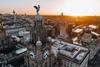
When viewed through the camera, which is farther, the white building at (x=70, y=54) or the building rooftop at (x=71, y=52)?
the building rooftop at (x=71, y=52)

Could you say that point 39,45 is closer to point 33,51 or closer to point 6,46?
point 33,51

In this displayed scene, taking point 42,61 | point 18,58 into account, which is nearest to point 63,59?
point 18,58

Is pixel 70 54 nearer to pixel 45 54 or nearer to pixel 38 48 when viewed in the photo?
pixel 45 54

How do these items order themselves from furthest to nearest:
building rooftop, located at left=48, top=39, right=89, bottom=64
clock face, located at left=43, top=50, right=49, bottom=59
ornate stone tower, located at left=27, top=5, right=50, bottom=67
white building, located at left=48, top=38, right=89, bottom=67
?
building rooftop, located at left=48, top=39, right=89, bottom=64, white building, located at left=48, top=38, right=89, bottom=67, clock face, located at left=43, top=50, right=49, bottom=59, ornate stone tower, located at left=27, top=5, right=50, bottom=67

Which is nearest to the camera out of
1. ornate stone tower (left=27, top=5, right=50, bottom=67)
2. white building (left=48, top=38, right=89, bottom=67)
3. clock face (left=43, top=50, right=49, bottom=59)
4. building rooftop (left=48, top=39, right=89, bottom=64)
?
ornate stone tower (left=27, top=5, right=50, bottom=67)

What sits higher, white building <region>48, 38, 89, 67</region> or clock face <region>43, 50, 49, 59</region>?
clock face <region>43, 50, 49, 59</region>

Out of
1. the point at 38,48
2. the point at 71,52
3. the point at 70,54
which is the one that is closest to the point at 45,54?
the point at 38,48

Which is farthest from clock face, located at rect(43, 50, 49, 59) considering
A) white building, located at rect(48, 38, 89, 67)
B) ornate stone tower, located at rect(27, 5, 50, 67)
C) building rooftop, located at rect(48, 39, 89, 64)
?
building rooftop, located at rect(48, 39, 89, 64)

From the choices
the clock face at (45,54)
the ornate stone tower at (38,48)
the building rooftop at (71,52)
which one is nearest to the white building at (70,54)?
the building rooftop at (71,52)

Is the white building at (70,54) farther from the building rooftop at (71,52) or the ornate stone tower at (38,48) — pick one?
the ornate stone tower at (38,48)

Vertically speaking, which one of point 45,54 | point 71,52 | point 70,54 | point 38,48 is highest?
point 38,48

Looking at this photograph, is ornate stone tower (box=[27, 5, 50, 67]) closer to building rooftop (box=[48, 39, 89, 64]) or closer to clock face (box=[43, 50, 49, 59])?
clock face (box=[43, 50, 49, 59])
